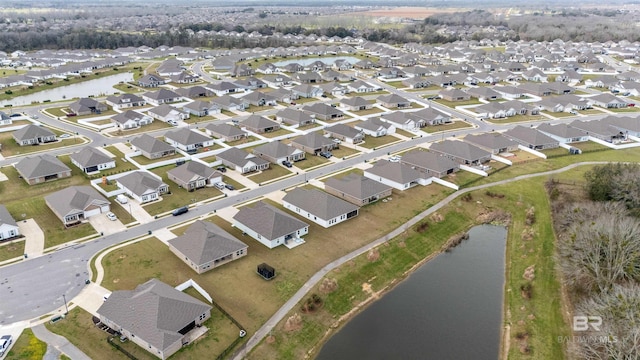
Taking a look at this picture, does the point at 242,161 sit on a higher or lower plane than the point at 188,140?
lower

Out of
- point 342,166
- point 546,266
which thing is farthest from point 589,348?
point 342,166

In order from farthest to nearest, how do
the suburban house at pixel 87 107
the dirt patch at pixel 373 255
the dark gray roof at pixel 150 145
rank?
the suburban house at pixel 87 107, the dark gray roof at pixel 150 145, the dirt patch at pixel 373 255

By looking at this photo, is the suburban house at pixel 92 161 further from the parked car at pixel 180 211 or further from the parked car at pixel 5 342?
the parked car at pixel 5 342

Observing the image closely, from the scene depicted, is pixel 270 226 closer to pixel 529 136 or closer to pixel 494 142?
pixel 494 142

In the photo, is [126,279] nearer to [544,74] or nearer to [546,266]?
[546,266]

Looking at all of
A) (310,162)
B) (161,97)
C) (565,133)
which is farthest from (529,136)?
(161,97)

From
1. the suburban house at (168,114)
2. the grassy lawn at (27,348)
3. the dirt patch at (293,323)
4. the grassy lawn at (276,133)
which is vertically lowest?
the dirt patch at (293,323)

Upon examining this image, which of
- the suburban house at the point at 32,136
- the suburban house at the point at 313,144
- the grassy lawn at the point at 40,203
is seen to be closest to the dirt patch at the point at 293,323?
the grassy lawn at the point at 40,203
